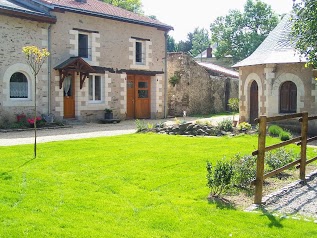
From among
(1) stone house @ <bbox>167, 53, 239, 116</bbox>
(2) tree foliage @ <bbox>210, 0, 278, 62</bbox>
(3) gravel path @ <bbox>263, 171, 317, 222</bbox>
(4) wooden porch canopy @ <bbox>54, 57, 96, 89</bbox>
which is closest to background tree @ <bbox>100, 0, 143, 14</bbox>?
(2) tree foliage @ <bbox>210, 0, 278, 62</bbox>

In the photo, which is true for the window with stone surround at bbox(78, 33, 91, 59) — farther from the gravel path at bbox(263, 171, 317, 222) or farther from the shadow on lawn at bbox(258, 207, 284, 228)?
the shadow on lawn at bbox(258, 207, 284, 228)

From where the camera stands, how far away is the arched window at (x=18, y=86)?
16.8m

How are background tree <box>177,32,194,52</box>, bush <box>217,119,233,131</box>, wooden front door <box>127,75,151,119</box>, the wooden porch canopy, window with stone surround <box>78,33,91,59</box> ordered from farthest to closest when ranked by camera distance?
background tree <box>177,32,194,52</box>
wooden front door <box>127,75,151,119</box>
window with stone surround <box>78,33,91,59</box>
the wooden porch canopy
bush <box>217,119,233,131</box>

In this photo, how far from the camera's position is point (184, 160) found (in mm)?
9578

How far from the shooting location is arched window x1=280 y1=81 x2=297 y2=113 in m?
16.5

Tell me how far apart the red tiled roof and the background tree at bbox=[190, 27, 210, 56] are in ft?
157

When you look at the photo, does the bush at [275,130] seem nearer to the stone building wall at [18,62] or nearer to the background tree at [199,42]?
the stone building wall at [18,62]

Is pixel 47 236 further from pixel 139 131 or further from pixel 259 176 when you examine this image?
pixel 139 131

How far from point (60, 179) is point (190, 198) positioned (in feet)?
8.07

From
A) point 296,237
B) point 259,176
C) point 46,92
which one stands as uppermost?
point 46,92

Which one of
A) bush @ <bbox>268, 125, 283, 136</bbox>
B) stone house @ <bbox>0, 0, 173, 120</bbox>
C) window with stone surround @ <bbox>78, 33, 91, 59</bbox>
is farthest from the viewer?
window with stone surround @ <bbox>78, 33, 91, 59</bbox>

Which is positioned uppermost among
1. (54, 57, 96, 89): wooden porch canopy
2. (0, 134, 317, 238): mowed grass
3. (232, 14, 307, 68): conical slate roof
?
(232, 14, 307, 68): conical slate roof

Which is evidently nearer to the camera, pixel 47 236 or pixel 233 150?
pixel 47 236

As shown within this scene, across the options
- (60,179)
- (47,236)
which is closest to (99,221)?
(47,236)
